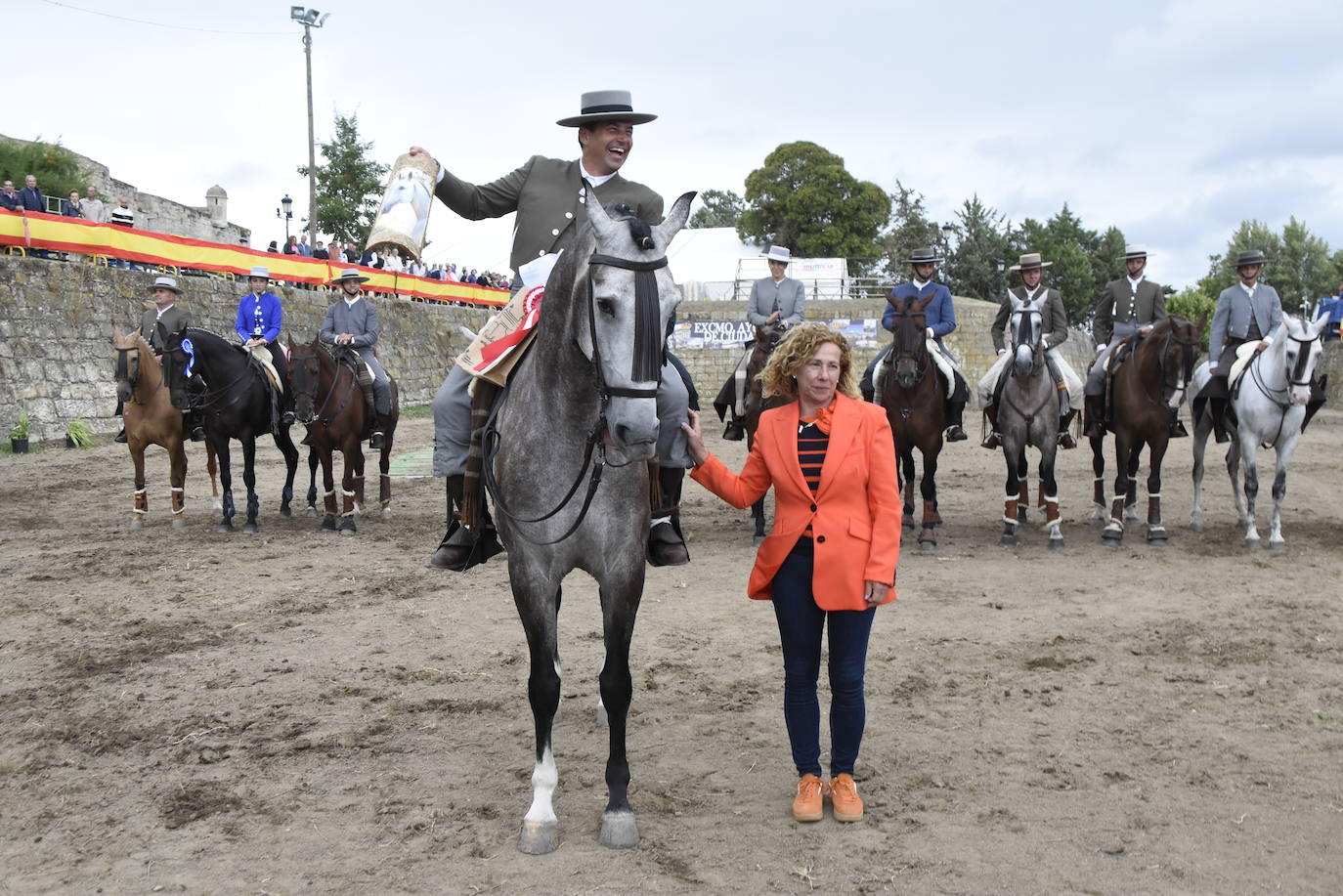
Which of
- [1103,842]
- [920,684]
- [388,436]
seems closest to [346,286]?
[388,436]

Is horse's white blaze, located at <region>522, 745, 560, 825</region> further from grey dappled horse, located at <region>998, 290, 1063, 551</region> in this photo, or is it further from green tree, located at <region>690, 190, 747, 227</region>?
green tree, located at <region>690, 190, 747, 227</region>

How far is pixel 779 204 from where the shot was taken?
5588 centimetres

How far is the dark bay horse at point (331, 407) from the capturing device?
11180 millimetres

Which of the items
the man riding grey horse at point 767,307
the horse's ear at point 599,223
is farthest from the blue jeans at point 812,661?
the man riding grey horse at point 767,307

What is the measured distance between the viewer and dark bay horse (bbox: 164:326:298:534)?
1098cm

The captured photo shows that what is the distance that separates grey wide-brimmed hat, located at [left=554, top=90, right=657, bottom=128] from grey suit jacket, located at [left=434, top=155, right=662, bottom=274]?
33 cm

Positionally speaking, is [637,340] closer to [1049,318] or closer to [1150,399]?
[1049,318]

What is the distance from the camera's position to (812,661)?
4285 mm

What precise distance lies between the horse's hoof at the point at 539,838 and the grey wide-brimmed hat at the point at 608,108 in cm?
301

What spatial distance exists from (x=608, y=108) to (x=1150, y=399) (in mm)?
7911

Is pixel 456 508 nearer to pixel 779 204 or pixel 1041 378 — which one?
pixel 1041 378

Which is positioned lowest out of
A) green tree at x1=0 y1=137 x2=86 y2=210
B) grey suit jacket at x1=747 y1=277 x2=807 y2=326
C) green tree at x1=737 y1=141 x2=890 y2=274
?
grey suit jacket at x1=747 y1=277 x2=807 y2=326

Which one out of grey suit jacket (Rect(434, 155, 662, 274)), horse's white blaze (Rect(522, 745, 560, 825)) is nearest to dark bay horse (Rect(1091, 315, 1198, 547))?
grey suit jacket (Rect(434, 155, 662, 274))

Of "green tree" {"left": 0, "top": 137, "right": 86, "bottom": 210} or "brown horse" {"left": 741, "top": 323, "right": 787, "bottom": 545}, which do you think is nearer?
"brown horse" {"left": 741, "top": 323, "right": 787, "bottom": 545}
